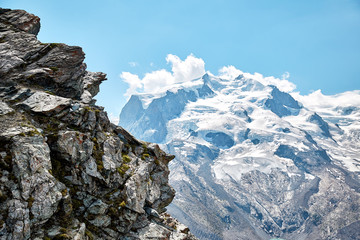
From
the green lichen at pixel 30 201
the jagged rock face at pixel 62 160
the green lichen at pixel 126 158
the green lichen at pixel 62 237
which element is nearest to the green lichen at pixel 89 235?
the jagged rock face at pixel 62 160

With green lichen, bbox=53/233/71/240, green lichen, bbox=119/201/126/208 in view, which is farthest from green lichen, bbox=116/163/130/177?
green lichen, bbox=53/233/71/240

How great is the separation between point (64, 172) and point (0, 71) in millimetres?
16331

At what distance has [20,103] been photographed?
2795 cm

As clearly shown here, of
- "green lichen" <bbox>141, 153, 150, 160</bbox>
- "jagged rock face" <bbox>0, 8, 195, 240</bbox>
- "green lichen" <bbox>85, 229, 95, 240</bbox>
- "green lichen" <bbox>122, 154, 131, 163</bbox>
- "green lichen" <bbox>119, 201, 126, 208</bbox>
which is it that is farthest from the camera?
"green lichen" <bbox>141, 153, 150, 160</bbox>

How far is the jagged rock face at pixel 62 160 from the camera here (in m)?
21.3

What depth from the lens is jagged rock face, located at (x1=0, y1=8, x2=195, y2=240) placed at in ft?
69.8

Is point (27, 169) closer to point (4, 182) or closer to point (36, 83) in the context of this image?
point (4, 182)

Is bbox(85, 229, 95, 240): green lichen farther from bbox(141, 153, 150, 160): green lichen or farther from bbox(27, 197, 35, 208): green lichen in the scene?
bbox(141, 153, 150, 160): green lichen

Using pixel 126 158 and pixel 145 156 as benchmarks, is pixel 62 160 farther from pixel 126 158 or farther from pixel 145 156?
pixel 145 156

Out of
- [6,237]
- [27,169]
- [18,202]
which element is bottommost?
[6,237]

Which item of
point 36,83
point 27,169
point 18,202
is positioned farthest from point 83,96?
point 18,202

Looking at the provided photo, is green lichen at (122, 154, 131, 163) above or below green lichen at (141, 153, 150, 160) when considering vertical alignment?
below

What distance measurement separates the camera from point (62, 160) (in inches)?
1021

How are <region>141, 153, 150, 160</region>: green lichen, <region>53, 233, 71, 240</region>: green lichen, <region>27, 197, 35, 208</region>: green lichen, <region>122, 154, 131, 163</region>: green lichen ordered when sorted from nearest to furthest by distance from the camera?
<region>27, 197, 35, 208</region>: green lichen < <region>53, 233, 71, 240</region>: green lichen < <region>122, 154, 131, 163</region>: green lichen < <region>141, 153, 150, 160</region>: green lichen
